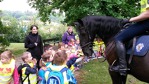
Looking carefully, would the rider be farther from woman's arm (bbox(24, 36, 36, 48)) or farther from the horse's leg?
woman's arm (bbox(24, 36, 36, 48))

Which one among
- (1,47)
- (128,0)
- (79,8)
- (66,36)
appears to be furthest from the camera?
(1,47)

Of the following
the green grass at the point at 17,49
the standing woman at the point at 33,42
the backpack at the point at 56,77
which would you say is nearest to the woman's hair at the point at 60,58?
the backpack at the point at 56,77

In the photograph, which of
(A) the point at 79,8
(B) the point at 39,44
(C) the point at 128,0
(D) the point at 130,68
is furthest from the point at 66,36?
(C) the point at 128,0

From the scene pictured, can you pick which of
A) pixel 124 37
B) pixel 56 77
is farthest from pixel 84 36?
pixel 56 77

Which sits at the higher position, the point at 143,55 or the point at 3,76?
the point at 143,55

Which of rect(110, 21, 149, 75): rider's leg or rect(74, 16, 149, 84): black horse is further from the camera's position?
rect(74, 16, 149, 84): black horse

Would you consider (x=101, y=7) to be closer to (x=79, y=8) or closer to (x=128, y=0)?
(x=79, y=8)

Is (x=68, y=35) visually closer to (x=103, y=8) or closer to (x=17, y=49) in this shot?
(x=103, y=8)

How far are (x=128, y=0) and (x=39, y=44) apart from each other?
29.7ft

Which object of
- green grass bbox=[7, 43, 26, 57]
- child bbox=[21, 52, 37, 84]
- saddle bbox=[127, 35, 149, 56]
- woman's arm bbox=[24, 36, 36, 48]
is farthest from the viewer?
green grass bbox=[7, 43, 26, 57]

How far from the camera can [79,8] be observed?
13469mm

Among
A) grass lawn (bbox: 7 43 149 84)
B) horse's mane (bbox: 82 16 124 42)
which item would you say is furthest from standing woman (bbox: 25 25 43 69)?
horse's mane (bbox: 82 16 124 42)

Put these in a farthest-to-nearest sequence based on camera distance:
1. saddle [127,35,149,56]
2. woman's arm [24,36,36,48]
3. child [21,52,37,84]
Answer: woman's arm [24,36,36,48] < child [21,52,37,84] < saddle [127,35,149,56]

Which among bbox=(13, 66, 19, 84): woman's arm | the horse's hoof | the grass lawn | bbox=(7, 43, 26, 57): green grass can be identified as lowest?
bbox=(7, 43, 26, 57): green grass
